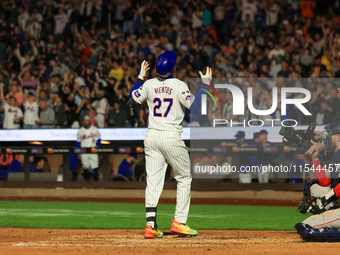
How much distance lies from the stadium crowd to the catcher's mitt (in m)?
6.98

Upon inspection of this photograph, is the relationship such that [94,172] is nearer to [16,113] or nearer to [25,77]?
[16,113]

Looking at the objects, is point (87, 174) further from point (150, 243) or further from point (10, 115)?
point (150, 243)

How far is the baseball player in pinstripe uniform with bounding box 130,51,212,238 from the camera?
706cm

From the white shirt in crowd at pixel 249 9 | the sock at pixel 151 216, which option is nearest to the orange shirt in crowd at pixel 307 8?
the white shirt in crowd at pixel 249 9

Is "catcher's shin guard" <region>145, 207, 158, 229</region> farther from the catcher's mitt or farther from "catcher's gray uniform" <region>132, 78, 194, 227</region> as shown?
the catcher's mitt

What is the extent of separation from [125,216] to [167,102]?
434cm

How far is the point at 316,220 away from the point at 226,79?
8.23m

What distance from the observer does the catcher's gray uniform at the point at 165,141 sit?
7055mm

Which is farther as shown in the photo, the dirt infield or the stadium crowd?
the stadium crowd

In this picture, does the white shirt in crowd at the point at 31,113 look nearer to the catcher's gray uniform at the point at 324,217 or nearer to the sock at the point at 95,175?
the sock at the point at 95,175

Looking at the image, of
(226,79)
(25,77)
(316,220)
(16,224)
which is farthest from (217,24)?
(316,220)

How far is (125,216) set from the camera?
10.9 m

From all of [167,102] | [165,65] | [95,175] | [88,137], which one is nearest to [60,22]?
[88,137]

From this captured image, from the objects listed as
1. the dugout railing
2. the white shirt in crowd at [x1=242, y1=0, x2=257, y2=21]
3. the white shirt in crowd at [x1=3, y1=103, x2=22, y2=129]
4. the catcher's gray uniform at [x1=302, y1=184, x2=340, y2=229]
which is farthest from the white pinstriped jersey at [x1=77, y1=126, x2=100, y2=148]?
the catcher's gray uniform at [x1=302, y1=184, x2=340, y2=229]
